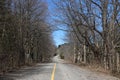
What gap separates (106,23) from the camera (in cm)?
2870

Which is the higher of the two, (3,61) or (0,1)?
(0,1)

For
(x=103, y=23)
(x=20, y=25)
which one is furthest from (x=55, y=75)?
(x=20, y=25)

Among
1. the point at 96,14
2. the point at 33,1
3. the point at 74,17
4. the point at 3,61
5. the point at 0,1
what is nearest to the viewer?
the point at 0,1

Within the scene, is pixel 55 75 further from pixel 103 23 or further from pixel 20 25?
pixel 20 25

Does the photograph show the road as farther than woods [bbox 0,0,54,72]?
No

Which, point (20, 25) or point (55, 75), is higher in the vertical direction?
point (20, 25)

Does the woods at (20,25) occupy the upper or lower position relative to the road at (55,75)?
upper

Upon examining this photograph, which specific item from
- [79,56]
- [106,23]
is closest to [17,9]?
[106,23]

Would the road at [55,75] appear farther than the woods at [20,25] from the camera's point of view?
No

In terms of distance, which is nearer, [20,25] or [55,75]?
[55,75]

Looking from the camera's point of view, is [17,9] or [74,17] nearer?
[74,17]

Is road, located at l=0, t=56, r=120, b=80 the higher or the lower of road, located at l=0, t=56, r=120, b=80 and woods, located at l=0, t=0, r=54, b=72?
the lower

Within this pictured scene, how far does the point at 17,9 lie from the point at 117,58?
2266cm

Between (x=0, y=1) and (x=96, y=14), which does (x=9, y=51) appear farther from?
(x=96, y=14)
